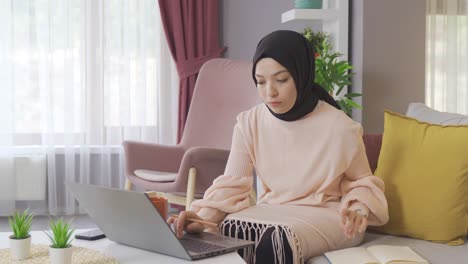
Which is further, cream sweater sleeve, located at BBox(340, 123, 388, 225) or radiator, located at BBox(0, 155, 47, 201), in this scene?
radiator, located at BBox(0, 155, 47, 201)

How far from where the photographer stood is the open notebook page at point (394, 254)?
6.11 feet

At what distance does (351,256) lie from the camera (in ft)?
6.30

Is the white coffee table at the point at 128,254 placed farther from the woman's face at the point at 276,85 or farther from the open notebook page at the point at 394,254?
the woman's face at the point at 276,85

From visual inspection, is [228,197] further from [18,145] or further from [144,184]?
[18,145]

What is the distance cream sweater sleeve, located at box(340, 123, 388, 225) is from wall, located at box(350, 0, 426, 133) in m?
1.76

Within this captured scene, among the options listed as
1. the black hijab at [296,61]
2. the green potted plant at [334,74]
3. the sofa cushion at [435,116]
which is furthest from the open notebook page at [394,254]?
the green potted plant at [334,74]

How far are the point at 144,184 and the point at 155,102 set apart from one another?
4.21ft

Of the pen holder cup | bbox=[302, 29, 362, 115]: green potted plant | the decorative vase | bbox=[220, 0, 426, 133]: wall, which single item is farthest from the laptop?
the decorative vase

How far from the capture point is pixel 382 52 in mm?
3889

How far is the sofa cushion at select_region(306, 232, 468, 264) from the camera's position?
199 cm

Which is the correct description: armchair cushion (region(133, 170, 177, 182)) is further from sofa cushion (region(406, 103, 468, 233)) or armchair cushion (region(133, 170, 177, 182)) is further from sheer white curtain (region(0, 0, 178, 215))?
sofa cushion (region(406, 103, 468, 233))

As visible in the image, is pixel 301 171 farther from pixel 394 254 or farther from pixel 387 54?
pixel 387 54

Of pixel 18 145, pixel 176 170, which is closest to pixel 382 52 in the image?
pixel 176 170

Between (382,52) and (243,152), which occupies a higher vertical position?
(382,52)
